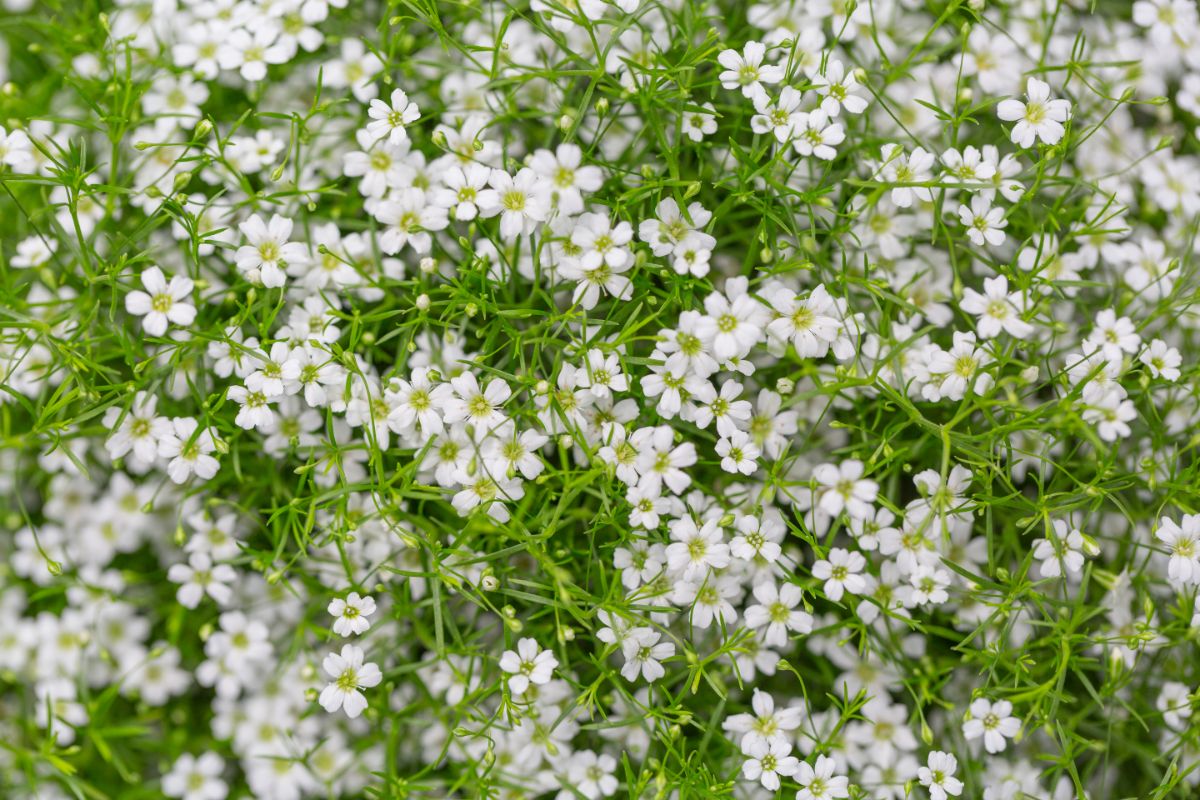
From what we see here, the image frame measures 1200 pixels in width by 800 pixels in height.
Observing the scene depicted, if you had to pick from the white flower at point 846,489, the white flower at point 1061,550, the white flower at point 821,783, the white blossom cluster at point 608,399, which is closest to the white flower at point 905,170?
the white blossom cluster at point 608,399

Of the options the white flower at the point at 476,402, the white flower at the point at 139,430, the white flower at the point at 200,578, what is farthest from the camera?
the white flower at the point at 200,578

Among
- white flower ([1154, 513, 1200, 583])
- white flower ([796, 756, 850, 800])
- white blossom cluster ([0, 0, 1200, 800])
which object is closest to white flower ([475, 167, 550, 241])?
white blossom cluster ([0, 0, 1200, 800])

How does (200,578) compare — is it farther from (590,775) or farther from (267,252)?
(590,775)

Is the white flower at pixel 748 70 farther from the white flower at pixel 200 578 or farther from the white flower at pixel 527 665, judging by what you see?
the white flower at pixel 200 578

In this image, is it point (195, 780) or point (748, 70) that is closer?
point (748, 70)

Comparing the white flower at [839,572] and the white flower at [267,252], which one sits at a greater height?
the white flower at [267,252]

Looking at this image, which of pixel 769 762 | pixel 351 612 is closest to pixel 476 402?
pixel 351 612
